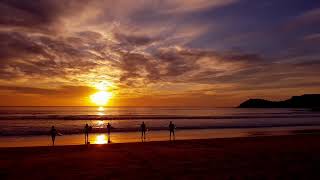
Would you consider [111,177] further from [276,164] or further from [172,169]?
[276,164]

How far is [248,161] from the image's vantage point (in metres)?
17.1

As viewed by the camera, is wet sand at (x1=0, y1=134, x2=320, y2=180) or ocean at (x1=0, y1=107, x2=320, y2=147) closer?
wet sand at (x1=0, y1=134, x2=320, y2=180)

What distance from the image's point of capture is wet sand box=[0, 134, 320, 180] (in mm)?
13625

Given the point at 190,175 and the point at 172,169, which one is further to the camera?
the point at 172,169

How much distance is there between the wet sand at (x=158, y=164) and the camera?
44.7 ft

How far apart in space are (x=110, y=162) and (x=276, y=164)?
27.3ft

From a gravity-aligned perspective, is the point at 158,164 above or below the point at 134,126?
below

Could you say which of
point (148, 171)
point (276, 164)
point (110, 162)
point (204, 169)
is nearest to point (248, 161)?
point (276, 164)

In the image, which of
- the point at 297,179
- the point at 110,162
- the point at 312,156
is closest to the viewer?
the point at 297,179

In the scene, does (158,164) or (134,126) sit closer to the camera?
(158,164)

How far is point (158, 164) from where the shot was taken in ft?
53.9

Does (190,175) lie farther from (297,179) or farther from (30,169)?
(30,169)

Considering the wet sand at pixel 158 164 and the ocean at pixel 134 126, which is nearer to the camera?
the wet sand at pixel 158 164

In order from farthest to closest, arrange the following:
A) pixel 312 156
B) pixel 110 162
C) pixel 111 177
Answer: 1. pixel 312 156
2. pixel 110 162
3. pixel 111 177
